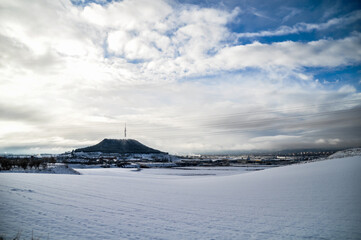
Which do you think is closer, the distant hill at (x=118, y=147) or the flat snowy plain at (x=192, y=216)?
the flat snowy plain at (x=192, y=216)

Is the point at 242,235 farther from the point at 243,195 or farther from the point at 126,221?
the point at 243,195

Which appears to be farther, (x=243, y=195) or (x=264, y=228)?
(x=243, y=195)

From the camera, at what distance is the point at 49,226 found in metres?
5.75

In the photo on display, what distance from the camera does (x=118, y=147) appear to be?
593ft

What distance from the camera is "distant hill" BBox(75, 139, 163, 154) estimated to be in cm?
17254

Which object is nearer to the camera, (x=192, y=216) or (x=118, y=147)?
(x=192, y=216)

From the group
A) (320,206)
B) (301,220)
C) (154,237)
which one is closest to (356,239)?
(301,220)

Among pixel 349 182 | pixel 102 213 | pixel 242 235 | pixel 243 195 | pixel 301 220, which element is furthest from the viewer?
pixel 243 195

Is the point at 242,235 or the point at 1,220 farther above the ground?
the point at 1,220

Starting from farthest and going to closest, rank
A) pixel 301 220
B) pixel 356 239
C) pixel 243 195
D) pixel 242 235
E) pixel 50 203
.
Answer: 1. pixel 243 195
2. pixel 50 203
3. pixel 301 220
4. pixel 242 235
5. pixel 356 239

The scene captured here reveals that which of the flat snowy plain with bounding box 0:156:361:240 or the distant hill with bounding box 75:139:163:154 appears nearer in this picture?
the flat snowy plain with bounding box 0:156:361:240

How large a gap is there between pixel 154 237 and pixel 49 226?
3.00 metres

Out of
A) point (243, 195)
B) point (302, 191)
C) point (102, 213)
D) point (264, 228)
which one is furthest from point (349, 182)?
point (102, 213)

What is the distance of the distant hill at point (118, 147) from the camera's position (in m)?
173
